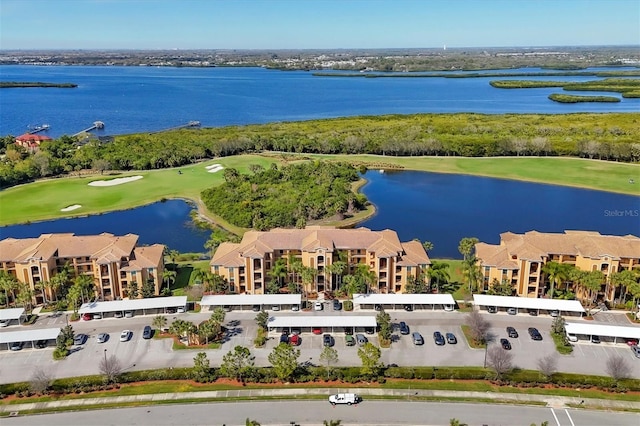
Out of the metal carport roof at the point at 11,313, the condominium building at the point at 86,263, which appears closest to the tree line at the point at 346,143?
the condominium building at the point at 86,263

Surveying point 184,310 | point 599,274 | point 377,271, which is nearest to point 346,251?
point 377,271

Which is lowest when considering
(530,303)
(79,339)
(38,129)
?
(79,339)

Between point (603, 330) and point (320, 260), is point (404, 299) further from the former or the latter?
point (603, 330)

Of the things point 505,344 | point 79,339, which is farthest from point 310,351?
point 79,339

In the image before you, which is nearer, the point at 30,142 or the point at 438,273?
the point at 438,273

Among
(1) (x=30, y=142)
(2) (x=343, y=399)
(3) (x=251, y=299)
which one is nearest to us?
(2) (x=343, y=399)

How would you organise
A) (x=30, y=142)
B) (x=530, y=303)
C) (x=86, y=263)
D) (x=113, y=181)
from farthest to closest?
(x=30, y=142)
(x=113, y=181)
(x=86, y=263)
(x=530, y=303)
